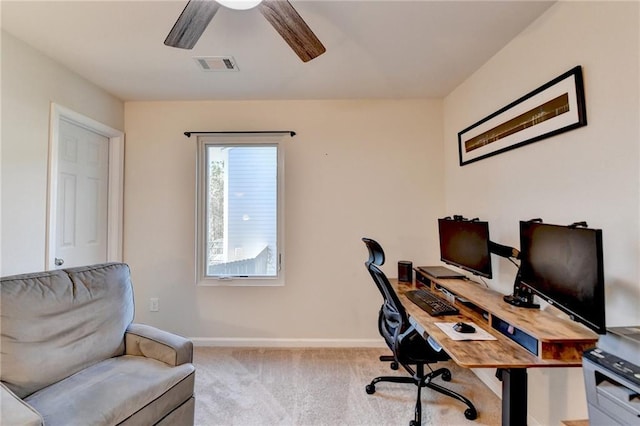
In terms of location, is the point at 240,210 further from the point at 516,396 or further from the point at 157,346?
the point at 516,396

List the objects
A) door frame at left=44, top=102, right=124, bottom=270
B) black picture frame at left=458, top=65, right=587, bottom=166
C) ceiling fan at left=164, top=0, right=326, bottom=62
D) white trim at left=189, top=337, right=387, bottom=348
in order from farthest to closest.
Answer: white trim at left=189, top=337, right=387, bottom=348 → door frame at left=44, top=102, right=124, bottom=270 → black picture frame at left=458, top=65, right=587, bottom=166 → ceiling fan at left=164, top=0, right=326, bottom=62

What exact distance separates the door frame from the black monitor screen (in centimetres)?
299

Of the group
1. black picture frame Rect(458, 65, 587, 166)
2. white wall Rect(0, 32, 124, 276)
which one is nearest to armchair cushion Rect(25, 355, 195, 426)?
white wall Rect(0, 32, 124, 276)

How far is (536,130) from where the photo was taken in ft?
5.52

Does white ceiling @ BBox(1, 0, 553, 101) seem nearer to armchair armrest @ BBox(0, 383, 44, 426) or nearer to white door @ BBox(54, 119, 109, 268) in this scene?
white door @ BBox(54, 119, 109, 268)

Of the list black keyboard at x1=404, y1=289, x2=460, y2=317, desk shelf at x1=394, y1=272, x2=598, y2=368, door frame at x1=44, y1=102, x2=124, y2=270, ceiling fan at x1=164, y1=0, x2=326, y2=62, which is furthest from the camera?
door frame at x1=44, y1=102, x2=124, y2=270

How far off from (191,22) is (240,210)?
5.87ft

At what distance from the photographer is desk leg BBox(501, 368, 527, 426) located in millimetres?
1329

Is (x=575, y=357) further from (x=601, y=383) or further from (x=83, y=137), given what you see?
(x=83, y=137)

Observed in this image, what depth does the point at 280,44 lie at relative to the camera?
Answer: 1954mm

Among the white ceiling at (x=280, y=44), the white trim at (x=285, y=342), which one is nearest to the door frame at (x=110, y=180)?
the white ceiling at (x=280, y=44)

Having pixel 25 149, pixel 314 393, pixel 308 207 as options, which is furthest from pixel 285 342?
pixel 25 149

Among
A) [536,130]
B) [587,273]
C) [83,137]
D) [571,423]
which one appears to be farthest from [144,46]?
[571,423]

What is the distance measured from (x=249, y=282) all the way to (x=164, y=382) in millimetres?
1432
